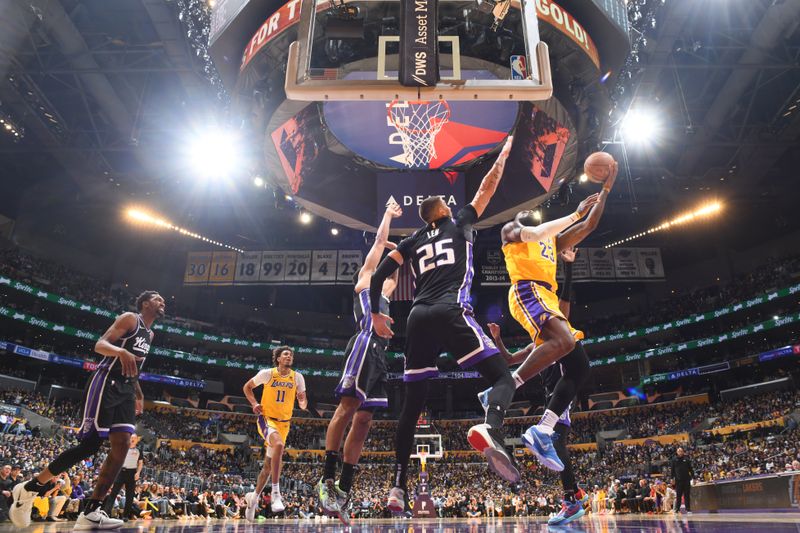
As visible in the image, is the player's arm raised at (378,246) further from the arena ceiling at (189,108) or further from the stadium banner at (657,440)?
the stadium banner at (657,440)

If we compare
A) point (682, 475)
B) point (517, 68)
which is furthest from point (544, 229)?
point (682, 475)

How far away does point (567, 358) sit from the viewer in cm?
489

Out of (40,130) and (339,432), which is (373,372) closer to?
(339,432)

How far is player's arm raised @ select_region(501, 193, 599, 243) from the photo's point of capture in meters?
4.50

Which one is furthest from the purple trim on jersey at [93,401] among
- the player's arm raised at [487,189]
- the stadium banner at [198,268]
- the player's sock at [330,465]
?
the stadium banner at [198,268]

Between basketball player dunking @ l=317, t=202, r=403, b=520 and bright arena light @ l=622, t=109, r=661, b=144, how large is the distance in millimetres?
16094

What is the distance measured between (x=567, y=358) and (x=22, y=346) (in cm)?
2944

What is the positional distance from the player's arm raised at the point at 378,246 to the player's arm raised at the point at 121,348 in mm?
2273

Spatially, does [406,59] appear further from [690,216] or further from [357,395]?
[690,216]

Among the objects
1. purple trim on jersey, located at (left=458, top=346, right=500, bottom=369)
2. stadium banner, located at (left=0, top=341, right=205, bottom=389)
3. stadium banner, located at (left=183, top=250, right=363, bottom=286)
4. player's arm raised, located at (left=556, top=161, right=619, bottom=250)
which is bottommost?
purple trim on jersey, located at (left=458, top=346, right=500, bottom=369)

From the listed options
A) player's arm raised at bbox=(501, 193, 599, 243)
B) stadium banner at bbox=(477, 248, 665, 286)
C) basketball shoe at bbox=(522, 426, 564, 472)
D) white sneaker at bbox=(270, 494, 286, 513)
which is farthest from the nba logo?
stadium banner at bbox=(477, 248, 665, 286)

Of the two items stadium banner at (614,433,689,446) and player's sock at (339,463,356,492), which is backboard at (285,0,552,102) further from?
stadium banner at (614,433,689,446)

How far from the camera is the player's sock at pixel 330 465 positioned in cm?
469

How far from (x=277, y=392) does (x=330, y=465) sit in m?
2.85
